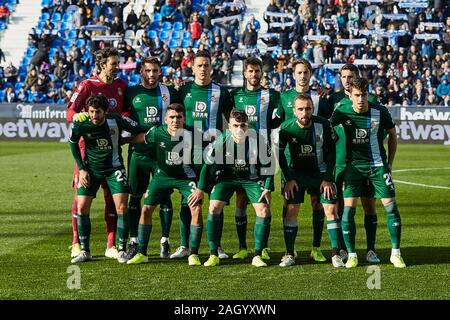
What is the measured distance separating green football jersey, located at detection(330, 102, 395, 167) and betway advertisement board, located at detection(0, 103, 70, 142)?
21913mm

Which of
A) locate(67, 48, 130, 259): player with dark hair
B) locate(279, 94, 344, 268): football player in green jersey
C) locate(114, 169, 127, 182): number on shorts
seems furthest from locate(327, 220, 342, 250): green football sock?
locate(67, 48, 130, 259): player with dark hair

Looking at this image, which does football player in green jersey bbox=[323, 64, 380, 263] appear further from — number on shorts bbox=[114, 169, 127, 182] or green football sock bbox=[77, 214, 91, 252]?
green football sock bbox=[77, 214, 91, 252]

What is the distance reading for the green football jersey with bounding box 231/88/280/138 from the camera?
999 centimetres

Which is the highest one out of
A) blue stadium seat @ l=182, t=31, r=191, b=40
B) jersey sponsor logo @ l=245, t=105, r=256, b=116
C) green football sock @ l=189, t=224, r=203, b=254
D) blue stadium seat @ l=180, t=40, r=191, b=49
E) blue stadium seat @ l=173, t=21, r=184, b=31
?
blue stadium seat @ l=173, t=21, r=184, b=31

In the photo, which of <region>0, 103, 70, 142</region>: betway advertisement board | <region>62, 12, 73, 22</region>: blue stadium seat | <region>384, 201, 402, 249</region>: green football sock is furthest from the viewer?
<region>62, 12, 73, 22</region>: blue stadium seat

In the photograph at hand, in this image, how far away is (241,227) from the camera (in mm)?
10031

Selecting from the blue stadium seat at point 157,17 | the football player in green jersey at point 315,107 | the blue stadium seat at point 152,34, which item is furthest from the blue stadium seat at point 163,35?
the football player in green jersey at point 315,107

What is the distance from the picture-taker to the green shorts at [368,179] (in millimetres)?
9367

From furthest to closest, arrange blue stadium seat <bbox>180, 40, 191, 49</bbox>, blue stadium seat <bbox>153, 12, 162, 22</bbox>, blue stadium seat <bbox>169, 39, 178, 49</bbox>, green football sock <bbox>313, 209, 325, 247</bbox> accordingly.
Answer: blue stadium seat <bbox>153, 12, 162, 22</bbox> < blue stadium seat <bbox>169, 39, 178, 49</bbox> < blue stadium seat <bbox>180, 40, 191, 49</bbox> < green football sock <bbox>313, 209, 325, 247</bbox>

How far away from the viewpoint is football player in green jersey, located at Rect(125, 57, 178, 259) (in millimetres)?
10016

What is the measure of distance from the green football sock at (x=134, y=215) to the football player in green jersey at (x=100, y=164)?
346 mm

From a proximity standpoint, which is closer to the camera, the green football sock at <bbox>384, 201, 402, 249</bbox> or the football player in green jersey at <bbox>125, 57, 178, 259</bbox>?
the green football sock at <bbox>384, 201, 402, 249</bbox>

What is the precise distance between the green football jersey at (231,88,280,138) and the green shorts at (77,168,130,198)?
1.52m

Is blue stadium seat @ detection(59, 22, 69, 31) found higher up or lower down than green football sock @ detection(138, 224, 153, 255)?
higher up
